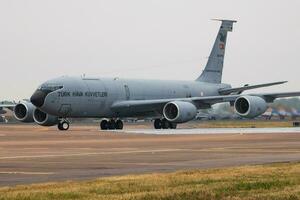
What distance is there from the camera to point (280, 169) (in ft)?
60.1

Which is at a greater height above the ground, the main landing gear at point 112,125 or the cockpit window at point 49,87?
the cockpit window at point 49,87

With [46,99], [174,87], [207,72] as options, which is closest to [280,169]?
[46,99]

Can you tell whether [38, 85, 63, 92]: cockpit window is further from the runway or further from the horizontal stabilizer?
the runway

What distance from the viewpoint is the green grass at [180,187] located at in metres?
13.1

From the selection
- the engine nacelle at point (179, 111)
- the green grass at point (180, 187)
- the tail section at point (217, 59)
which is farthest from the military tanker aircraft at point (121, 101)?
the green grass at point (180, 187)

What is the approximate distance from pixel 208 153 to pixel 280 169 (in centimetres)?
763

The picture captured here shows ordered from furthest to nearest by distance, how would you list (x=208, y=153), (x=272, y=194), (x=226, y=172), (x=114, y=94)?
(x=114, y=94), (x=208, y=153), (x=226, y=172), (x=272, y=194)

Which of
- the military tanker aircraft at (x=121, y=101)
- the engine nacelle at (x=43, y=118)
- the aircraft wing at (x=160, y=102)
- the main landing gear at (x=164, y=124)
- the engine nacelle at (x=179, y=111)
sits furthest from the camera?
the main landing gear at (x=164, y=124)

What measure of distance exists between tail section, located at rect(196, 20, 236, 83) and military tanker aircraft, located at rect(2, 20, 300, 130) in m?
4.15

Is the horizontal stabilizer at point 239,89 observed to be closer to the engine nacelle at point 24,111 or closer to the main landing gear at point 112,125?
the main landing gear at point 112,125

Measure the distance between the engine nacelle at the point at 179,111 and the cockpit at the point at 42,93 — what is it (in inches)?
326

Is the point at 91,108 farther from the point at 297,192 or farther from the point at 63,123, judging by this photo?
the point at 297,192

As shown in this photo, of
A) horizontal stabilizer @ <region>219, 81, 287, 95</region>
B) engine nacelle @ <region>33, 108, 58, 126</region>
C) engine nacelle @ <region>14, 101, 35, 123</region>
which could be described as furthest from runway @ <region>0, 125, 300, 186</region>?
horizontal stabilizer @ <region>219, 81, 287, 95</region>

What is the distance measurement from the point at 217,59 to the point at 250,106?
16363mm
